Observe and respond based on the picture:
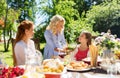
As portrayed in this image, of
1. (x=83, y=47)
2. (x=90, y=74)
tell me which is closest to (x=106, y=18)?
(x=83, y=47)

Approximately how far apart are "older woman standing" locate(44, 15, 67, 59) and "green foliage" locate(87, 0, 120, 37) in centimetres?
871

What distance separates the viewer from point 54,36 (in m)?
4.94

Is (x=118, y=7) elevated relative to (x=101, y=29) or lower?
elevated

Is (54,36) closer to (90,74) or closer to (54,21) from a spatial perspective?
(54,21)

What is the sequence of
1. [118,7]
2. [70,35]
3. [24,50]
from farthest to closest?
[118,7] < [70,35] < [24,50]

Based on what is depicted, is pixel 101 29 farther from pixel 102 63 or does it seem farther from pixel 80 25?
pixel 102 63

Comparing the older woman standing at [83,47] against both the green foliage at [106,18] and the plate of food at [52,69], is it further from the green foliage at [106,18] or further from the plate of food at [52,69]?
the green foliage at [106,18]

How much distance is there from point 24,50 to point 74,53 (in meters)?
0.83

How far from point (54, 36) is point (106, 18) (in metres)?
9.48

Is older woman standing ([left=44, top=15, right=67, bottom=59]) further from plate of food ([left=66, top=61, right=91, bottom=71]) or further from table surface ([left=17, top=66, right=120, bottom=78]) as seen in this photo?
table surface ([left=17, top=66, right=120, bottom=78])

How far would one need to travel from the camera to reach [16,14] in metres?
11.8

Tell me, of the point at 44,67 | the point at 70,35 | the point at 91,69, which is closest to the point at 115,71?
the point at 91,69

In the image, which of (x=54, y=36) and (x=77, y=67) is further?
(x=54, y=36)

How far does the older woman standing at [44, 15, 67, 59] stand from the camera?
4.81m
